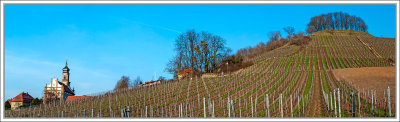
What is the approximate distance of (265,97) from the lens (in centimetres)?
2016

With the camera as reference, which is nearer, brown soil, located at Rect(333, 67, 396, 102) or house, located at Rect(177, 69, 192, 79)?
brown soil, located at Rect(333, 67, 396, 102)

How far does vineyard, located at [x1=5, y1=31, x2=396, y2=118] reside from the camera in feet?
50.4

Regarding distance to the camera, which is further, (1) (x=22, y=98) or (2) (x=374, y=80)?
(1) (x=22, y=98)

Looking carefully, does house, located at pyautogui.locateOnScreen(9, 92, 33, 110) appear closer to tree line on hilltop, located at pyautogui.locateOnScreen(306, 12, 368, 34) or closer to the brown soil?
the brown soil

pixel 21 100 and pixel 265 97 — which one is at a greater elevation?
pixel 265 97

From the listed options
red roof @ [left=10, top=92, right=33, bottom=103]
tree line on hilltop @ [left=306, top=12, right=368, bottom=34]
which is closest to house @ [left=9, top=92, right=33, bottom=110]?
red roof @ [left=10, top=92, right=33, bottom=103]

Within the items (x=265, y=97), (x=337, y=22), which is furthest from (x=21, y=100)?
(x=337, y=22)

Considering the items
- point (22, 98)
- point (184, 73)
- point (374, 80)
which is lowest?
point (22, 98)

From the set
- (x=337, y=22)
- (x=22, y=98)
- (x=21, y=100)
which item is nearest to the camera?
(x=21, y=100)

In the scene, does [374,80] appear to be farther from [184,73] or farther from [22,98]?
[22,98]

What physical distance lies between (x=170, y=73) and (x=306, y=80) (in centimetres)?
1490

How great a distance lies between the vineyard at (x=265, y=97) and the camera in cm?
1536

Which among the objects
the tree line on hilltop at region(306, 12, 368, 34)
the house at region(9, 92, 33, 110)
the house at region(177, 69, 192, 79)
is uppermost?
the tree line on hilltop at region(306, 12, 368, 34)

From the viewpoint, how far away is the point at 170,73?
121ft
